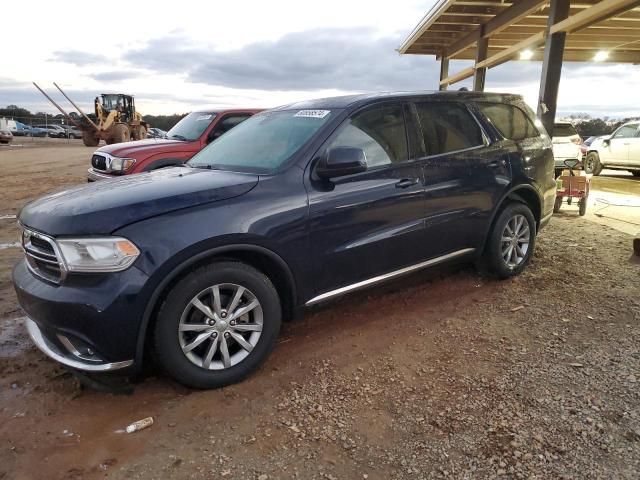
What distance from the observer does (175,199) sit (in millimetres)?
2834

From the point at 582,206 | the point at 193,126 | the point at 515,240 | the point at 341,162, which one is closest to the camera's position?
the point at 341,162

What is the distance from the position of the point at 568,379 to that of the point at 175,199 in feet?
8.77

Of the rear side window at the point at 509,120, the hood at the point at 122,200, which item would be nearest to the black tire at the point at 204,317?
the hood at the point at 122,200

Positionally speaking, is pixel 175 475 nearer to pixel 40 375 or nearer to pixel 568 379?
pixel 40 375

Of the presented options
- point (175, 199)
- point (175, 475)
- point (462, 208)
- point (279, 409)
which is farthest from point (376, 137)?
point (175, 475)

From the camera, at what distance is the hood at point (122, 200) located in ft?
8.69

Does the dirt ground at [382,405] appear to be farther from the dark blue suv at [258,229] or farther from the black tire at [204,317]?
the dark blue suv at [258,229]

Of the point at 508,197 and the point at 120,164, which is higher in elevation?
the point at 120,164

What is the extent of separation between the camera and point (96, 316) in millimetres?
2547

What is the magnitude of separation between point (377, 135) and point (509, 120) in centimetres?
186

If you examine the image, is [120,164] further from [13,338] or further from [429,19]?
[429,19]

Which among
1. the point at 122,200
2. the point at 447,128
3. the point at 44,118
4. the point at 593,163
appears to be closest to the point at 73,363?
the point at 122,200

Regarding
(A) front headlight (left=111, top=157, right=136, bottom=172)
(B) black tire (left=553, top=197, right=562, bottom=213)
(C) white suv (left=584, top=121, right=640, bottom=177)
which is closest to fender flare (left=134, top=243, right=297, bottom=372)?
(A) front headlight (left=111, top=157, right=136, bottom=172)

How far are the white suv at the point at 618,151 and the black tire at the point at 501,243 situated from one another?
1157 cm
